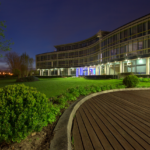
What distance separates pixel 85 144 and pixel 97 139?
35 centimetres

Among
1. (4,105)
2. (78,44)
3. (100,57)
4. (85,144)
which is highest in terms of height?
→ (78,44)

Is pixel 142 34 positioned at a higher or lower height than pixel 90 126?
higher

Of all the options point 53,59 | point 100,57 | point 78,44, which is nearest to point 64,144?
point 100,57

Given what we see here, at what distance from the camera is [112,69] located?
103 feet

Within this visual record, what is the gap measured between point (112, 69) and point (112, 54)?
14.5 ft

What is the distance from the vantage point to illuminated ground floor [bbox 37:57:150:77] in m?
22.9

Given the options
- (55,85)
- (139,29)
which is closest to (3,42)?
(55,85)

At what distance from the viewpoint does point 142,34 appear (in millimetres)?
23297

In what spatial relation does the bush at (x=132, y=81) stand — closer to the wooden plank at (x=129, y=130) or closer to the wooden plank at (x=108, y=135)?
the wooden plank at (x=129, y=130)

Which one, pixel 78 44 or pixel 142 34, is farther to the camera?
pixel 78 44

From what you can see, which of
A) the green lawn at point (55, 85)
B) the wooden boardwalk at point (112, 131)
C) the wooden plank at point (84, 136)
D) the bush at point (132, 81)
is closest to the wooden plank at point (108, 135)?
the wooden boardwalk at point (112, 131)

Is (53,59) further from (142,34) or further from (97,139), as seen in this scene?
(97,139)

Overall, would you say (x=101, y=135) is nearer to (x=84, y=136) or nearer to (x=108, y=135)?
(x=108, y=135)

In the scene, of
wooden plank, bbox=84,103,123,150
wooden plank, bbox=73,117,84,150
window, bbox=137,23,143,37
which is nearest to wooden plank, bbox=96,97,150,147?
wooden plank, bbox=84,103,123,150
